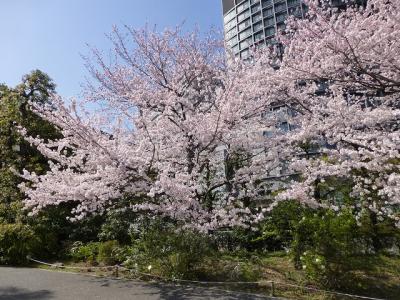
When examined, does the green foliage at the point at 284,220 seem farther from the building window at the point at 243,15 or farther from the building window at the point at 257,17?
the building window at the point at 243,15

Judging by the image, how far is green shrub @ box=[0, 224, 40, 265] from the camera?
1159 cm

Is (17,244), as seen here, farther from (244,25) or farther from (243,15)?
Result: (243,15)

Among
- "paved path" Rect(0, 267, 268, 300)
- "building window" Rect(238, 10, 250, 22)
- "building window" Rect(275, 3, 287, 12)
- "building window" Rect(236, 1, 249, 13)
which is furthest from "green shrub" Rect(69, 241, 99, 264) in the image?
"building window" Rect(236, 1, 249, 13)

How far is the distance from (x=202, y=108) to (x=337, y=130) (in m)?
3.62

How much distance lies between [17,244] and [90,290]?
5.01 metres

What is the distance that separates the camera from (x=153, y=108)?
10.1m

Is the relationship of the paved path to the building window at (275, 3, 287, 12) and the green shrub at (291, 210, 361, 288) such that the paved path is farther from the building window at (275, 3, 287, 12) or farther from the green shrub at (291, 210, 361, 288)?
the building window at (275, 3, 287, 12)

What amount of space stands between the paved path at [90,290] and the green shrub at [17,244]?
87.5 inches

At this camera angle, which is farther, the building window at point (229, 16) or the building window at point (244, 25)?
the building window at point (229, 16)

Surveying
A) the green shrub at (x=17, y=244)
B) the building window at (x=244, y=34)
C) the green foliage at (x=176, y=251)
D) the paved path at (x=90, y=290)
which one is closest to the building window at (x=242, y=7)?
the building window at (x=244, y=34)

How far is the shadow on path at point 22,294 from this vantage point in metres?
7.48

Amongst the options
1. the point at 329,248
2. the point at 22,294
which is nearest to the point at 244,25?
the point at 329,248

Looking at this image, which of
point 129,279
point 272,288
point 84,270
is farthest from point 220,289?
point 84,270

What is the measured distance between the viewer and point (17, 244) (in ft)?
38.3
